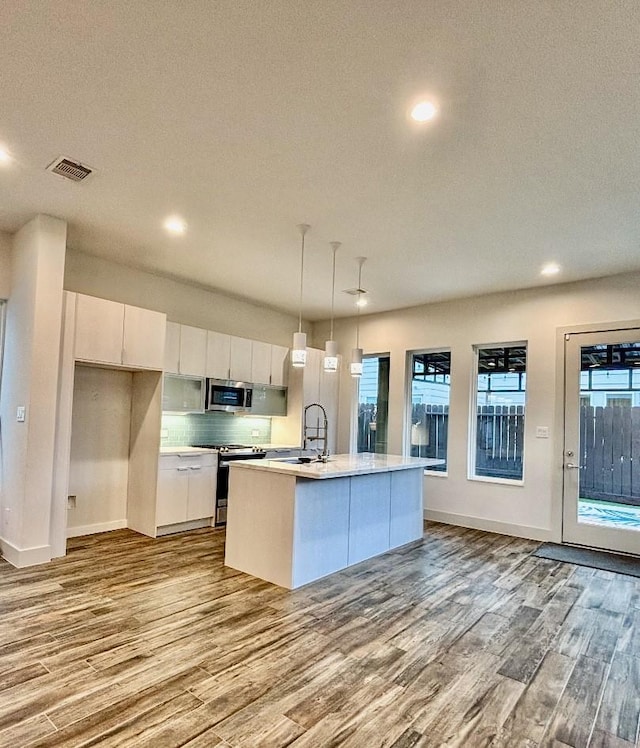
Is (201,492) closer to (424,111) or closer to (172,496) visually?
(172,496)

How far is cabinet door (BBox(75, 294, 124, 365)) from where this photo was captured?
14.3 ft

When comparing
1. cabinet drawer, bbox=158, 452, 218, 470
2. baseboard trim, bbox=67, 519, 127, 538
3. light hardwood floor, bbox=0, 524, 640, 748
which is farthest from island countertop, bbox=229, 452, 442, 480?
baseboard trim, bbox=67, 519, 127, 538

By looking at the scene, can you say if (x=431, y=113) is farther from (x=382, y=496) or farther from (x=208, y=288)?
(x=208, y=288)

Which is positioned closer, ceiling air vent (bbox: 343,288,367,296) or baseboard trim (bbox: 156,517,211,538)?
baseboard trim (bbox: 156,517,211,538)

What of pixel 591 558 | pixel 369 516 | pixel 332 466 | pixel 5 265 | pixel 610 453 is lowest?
pixel 591 558

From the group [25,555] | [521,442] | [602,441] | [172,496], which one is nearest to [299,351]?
[172,496]

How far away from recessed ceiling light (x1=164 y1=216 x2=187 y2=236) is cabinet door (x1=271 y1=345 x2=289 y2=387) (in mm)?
2600

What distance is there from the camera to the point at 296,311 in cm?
732

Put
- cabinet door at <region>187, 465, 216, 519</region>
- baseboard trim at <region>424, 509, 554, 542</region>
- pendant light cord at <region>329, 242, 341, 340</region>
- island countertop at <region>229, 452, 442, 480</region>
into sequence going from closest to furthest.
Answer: island countertop at <region>229, 452, 442, 480</region> → pendant light cord at <region>329, 242, 341, 340</region> → cabinet door at <region>187, 465, 216, 519</region> → baseboard trim at <region>424, 509, 554, 542</region>

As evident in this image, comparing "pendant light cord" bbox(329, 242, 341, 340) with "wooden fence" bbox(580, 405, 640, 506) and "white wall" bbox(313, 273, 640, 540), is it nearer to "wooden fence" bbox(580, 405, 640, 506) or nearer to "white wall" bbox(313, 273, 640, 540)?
"white wall" bbox(313, 273, 640, 540)

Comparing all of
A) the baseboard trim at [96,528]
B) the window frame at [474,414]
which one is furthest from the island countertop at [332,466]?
the baseboard trim at [96,528]

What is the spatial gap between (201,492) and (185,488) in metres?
0.23

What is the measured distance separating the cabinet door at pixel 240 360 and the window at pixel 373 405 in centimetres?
198

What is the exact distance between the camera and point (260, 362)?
6.39 metres
